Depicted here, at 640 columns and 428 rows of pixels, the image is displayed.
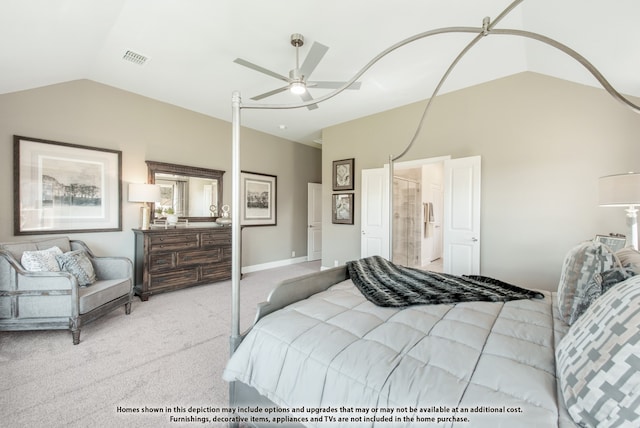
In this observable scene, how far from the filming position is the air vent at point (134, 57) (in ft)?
9.77

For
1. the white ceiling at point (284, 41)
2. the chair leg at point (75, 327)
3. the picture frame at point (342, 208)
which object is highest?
the white ceiling at point (284, 41)

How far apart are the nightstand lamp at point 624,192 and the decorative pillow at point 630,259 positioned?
80 cm

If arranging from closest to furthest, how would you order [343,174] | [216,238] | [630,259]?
[630,259] < [216,238] < [343,174]

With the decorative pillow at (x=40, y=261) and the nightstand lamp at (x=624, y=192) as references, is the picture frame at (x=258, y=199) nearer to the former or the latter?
the decorative pillow at (x=40, y=261)

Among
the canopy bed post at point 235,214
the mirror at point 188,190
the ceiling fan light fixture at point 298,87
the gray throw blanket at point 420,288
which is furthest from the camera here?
the mirror at point 188,190

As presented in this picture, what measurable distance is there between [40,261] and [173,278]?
155 cm

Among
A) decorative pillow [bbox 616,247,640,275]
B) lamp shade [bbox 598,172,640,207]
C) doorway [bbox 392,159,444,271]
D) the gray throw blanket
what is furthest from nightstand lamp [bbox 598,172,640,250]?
doorway [bbox 392,159,444,271]

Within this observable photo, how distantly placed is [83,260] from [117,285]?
454 mm

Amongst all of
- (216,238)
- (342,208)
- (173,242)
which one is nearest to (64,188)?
(173,242)

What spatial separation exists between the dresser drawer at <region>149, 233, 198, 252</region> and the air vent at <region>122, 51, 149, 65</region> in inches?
87.1

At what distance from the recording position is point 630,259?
1.50 metres

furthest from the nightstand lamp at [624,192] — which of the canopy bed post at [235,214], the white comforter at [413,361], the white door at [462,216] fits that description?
the canopy bed post at [235,214]

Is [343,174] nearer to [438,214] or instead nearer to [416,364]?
[438,214]

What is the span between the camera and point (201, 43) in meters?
2.76
